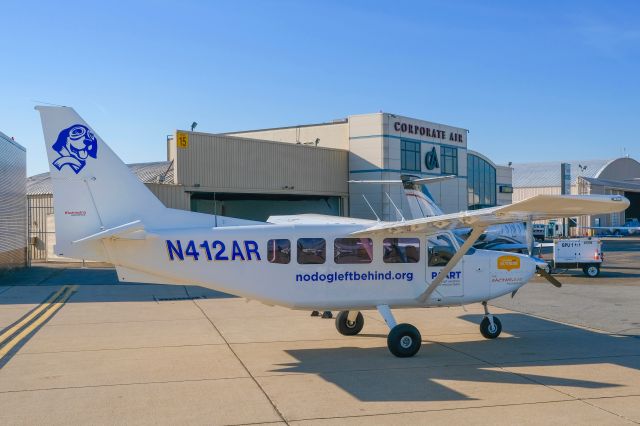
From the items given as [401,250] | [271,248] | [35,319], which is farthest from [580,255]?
[35,319]

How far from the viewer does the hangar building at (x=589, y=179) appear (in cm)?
7450

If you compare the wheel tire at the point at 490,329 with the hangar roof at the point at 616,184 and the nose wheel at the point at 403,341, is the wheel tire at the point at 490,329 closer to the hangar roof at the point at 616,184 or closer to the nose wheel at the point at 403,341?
the nose wheel at the point at 403,341

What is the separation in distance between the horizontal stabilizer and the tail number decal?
519 mm

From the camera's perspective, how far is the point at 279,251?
10.8 meters

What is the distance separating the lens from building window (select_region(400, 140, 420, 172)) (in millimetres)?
37844

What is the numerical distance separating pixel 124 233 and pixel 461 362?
19.4 ft

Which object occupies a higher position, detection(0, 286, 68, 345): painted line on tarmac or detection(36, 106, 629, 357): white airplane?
detection(36, 106, 629, 357): white airplane

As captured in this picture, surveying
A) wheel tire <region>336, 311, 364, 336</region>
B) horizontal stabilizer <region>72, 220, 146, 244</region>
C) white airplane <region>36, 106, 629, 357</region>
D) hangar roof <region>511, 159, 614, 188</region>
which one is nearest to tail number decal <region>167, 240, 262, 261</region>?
white airplane <region>36, 106, 629, 357</region>

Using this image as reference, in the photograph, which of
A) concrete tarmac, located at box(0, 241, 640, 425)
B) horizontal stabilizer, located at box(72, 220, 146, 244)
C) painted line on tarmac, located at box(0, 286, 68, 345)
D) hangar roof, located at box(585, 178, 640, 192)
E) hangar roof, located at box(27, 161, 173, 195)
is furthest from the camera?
hangar roof, located at box(585, 178, 640, 192)

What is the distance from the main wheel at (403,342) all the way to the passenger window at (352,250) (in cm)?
144

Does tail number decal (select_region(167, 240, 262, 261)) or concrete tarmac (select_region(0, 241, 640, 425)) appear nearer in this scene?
concrete tarmac (select_region(0, 241, 640, 425))

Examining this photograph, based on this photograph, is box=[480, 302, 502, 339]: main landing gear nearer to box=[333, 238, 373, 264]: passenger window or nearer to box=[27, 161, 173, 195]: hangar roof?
box=[333, 238, 373, 264]: passenger window

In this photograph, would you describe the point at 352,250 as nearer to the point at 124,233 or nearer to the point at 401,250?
the point at 401,250

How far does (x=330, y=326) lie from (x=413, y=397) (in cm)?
552
